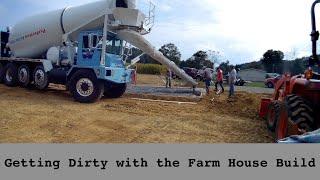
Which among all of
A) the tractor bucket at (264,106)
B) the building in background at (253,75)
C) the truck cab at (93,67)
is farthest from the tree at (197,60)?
the tractor bucket at (264,106)

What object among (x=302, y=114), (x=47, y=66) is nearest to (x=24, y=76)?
(x=47, y=66)

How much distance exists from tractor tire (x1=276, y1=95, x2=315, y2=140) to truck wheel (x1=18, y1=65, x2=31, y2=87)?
A: 1298 centimetres

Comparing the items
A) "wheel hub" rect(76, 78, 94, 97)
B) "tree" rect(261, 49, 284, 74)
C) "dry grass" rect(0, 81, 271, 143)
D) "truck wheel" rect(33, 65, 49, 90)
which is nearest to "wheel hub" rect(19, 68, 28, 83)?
"truck wheel" rect(33, 65, 49, 90)

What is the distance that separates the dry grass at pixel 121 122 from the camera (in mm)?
9516

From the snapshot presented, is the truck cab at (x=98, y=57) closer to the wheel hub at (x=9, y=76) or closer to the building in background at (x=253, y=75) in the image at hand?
the wheel hub at (x=9, y=76)

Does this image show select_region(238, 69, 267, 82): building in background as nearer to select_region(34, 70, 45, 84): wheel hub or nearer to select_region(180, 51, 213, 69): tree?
select_region(180, 51, 213, 69): tree

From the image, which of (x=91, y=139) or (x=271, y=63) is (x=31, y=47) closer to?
(x=91, y=139)

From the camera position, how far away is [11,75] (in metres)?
19.5

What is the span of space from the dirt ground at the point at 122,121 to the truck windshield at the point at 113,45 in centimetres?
192

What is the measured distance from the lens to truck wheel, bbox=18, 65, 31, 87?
18705mm

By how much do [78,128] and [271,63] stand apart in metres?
69.5

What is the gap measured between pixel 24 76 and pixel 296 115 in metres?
13.9

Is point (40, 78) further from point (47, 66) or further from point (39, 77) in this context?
point (47, 66)

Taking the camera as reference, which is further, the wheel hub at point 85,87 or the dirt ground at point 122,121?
the wheel hub at point 85,87
